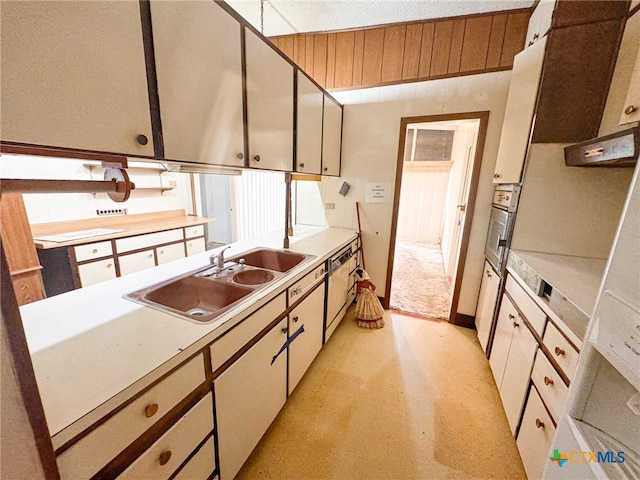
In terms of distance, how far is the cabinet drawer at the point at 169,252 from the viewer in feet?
9.53

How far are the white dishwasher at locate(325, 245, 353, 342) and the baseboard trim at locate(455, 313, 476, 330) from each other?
117 centimetres

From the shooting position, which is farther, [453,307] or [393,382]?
[453,307]

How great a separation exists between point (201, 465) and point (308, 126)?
204 cm

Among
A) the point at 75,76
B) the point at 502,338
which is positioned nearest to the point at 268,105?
the point at 75,76

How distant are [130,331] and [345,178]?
7.72 ft

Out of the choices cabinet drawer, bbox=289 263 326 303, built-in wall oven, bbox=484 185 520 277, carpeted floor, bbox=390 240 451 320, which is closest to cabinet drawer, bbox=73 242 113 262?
cabinet drawer, bbox=289 263 326 303

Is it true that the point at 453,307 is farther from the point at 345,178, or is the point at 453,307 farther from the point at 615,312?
the point at 615,312

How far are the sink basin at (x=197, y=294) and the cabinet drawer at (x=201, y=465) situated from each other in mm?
535

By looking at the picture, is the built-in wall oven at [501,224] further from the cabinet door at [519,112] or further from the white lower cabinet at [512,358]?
the white lower cabinet at [512,358]

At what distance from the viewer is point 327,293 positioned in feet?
6.51

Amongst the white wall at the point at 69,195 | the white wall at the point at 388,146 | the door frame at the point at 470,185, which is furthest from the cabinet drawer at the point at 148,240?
the door frame at the point at 470,185

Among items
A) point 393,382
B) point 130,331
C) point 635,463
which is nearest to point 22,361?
point 130,331

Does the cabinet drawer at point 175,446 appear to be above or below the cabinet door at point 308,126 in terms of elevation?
below

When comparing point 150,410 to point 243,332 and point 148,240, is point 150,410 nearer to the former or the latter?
point 243,332
